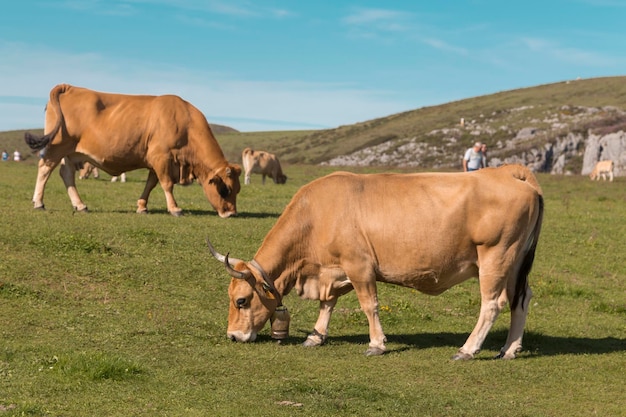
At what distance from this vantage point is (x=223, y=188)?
2127cm

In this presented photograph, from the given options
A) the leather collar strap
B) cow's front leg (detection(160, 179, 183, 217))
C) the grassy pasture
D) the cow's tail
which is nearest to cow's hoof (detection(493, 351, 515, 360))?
the grassy pasture

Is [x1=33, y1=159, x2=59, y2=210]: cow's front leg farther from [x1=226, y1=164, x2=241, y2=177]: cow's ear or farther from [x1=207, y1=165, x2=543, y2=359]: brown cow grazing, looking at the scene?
[x1=207, y1=165, x2=543, y2=359]: brown cow grazing

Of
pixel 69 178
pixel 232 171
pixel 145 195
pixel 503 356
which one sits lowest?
pixel 503 356

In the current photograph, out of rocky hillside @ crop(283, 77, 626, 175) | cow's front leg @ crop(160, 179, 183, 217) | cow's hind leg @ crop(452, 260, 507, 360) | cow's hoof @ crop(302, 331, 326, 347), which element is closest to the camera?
cow's hind leg @ crop(452, 260, 507, 360)

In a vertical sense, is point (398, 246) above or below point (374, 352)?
above

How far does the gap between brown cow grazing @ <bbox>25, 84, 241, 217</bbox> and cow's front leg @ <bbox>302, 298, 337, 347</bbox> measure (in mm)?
9977

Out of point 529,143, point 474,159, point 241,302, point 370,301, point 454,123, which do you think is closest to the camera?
point 370,301

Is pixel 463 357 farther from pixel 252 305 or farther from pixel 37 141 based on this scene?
pixel 37 141

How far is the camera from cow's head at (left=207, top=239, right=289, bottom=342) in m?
11.3

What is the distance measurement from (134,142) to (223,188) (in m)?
2.61

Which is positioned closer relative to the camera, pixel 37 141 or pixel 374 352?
pixel 374 352

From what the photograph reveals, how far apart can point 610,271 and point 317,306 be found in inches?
318

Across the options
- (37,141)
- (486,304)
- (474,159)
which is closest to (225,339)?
(486,304)

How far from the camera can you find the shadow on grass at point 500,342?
11703mm
